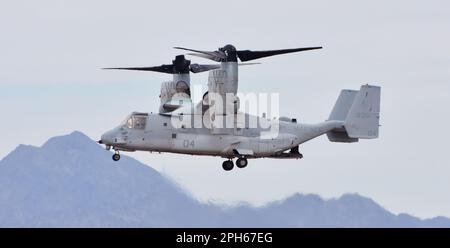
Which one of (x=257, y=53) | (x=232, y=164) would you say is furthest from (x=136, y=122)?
(x=257, y=53)

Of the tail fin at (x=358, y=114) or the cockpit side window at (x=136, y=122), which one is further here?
the tail fin at (x=358, y=114)

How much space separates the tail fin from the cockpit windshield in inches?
386

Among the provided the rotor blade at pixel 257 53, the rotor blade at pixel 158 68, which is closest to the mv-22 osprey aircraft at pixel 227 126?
the rotor blade at pixel 257 53

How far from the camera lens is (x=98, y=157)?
14975cm

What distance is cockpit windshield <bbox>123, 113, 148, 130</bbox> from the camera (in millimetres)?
61125

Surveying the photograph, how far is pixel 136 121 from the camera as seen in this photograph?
61156 millimetres

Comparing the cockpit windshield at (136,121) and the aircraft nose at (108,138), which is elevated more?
the cockpit windshield at (136,121)

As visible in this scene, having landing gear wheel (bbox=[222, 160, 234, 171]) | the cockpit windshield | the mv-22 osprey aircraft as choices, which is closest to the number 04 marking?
the mv-22 osprey aircraft

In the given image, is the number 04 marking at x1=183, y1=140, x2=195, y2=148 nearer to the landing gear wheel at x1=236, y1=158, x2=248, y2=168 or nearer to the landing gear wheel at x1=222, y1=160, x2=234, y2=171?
the landing gear wheel at x1=236, y1=158, x2=248, y2=168

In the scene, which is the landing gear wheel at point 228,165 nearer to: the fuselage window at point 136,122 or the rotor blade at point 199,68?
the fuselage window at point 136,122

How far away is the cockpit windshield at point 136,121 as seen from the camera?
6112cm

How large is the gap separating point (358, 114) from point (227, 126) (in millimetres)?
6899
